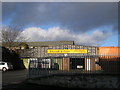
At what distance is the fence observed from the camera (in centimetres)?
1319

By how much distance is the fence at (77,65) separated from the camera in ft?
43.3

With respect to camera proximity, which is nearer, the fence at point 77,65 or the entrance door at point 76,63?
the fence at point 77,65

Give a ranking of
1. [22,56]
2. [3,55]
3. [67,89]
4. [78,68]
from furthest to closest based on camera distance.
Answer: [22,56]
[3,55]
[78,68]
[67,89]

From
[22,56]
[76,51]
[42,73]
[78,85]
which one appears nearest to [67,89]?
[78,85]

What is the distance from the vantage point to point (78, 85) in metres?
13.2

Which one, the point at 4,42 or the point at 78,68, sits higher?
the point at 4,42

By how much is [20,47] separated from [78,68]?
123 feet

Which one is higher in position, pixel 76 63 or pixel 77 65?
pixel 76 63

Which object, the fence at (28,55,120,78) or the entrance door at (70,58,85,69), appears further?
the entrance door at (70,58,85,69)

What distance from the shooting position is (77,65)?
47.6 ft

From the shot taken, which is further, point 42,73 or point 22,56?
point 22,56

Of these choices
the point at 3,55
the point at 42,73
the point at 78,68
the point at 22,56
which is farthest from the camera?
the point at 22,56

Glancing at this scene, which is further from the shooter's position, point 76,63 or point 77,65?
point 76,63

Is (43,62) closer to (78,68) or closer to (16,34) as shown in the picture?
(78,68)
